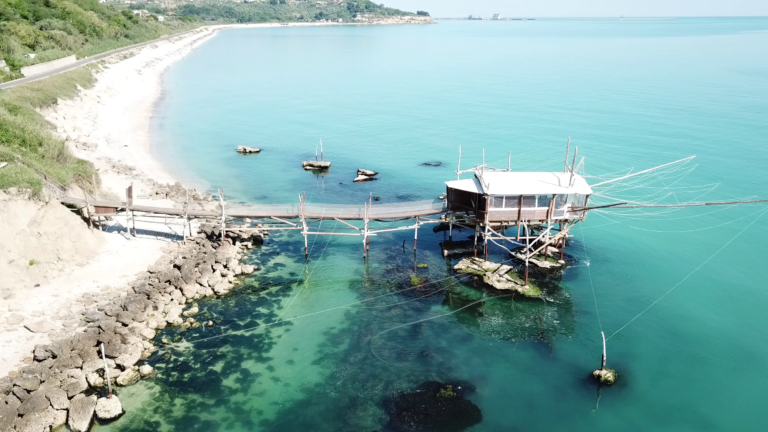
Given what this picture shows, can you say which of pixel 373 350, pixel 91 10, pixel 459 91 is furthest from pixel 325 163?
pixel 91 10

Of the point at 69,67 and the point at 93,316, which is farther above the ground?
the point at 69,67

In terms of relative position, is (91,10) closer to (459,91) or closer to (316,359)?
(459,91)

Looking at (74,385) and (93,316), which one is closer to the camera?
(74,385)

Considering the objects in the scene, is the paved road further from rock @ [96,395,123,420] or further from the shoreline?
rock @ [96,395,123,420]

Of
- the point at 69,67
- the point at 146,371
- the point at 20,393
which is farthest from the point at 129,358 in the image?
the point at 69,67

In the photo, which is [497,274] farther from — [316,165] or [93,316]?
[316,165]

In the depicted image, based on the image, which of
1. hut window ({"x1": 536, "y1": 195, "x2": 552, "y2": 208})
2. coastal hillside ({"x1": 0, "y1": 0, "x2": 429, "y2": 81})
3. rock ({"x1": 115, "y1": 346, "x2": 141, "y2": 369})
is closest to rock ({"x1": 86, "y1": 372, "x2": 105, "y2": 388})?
rock ({"x1": 115, "y1": 346, "x2": 141, "y2": 369})

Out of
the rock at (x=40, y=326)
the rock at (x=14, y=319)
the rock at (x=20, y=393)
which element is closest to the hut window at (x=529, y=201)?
the rock at (x=40, y=326)

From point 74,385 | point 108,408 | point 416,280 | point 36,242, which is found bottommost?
point 108,408
